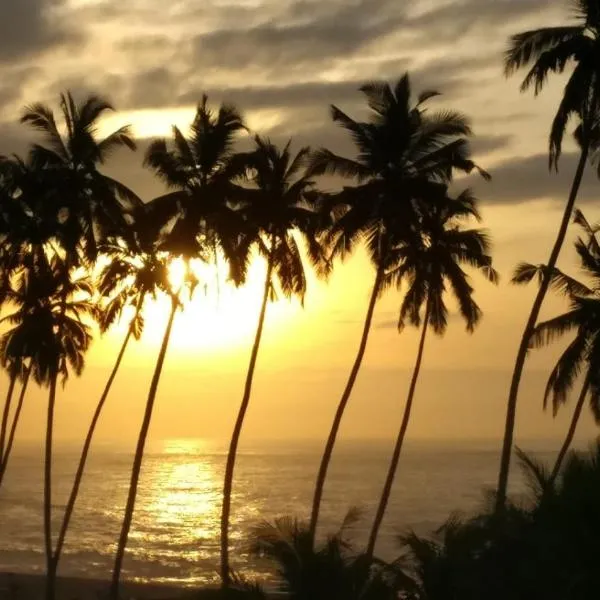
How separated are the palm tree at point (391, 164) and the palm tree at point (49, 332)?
37.6 ft

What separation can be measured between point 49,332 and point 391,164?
1433 cm

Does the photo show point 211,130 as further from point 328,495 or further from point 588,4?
point 328,495

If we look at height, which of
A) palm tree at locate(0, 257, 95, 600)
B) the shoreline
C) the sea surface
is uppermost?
palm tree at locate(0, 257, 95, 600)

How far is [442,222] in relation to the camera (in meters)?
47.1

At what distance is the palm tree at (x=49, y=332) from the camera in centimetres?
4800

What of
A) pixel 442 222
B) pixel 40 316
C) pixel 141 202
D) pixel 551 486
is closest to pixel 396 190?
pixel 442 222

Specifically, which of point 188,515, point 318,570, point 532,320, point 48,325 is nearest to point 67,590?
point 48,325

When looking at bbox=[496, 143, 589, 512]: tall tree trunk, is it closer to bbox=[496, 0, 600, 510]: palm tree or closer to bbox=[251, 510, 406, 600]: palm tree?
bbox=[496, 0, 600, 510]: palm tree

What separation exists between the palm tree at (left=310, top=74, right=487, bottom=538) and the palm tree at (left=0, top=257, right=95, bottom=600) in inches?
451

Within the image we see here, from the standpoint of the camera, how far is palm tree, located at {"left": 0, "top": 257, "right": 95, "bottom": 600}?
157 ft

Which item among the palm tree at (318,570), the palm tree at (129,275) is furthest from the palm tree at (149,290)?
the palm tree at (318,570)

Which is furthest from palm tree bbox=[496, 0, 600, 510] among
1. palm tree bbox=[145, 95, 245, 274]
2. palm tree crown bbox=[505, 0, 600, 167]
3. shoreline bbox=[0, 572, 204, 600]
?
shoreline bbox=[0, 572, 204, 600]

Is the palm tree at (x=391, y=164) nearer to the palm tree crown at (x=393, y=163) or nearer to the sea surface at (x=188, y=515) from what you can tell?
the palm tree crown at (x=393, y=163)

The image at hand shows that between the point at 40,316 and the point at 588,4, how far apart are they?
947 inches
